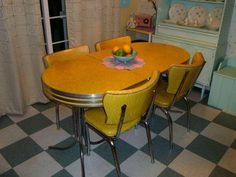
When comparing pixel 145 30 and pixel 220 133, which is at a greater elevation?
pixel 145 30

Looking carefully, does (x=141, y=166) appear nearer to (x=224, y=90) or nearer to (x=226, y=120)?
(x=226, y=120)

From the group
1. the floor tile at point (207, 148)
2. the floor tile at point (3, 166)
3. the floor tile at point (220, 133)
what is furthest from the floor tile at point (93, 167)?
the floor tile at point (220, 133)

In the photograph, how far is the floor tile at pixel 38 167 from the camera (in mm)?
1891

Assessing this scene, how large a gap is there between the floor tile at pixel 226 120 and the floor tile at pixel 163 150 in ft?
2.33

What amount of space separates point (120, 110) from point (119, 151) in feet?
2.58

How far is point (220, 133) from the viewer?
2424 millimetres

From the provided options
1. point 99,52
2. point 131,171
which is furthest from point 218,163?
point 99,52

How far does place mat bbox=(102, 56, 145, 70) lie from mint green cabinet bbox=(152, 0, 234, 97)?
45.2 inches

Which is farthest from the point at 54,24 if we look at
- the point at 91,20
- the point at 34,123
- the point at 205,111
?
the point at 205,111

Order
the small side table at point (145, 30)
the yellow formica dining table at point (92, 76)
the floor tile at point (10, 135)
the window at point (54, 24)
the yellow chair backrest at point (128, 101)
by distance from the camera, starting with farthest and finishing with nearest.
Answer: the small side table at point (145, 30), the window at point (54, 24), the floor tile at point (10, 135), the yellow formica dining table at point (92, 76), the yellow chair backrest at point (128, 101)

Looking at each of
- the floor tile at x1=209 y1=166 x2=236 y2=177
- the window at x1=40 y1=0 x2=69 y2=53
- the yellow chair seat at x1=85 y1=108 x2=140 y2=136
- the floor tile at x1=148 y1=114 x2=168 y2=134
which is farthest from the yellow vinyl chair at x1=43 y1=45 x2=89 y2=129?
the floor tile at x1=209 y1=166 x2=236 y2=177

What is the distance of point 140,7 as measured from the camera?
3756 mm

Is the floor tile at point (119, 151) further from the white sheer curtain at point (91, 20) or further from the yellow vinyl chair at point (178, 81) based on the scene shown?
the white sheer curtain at point (91, 20)

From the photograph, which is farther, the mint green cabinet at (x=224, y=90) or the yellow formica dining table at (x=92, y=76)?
the mint green cabinet at (x=224, y=90)
